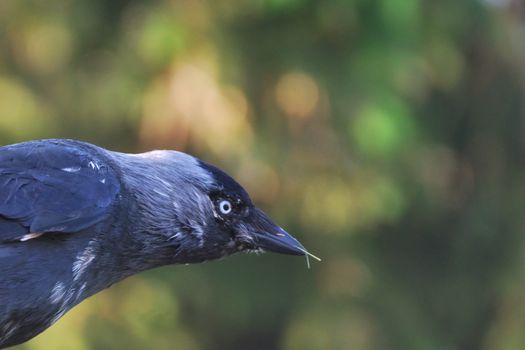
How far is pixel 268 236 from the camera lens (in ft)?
17.0

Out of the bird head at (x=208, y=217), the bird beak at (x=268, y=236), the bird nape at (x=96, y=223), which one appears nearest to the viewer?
the bird nape at (x=96, y=223)

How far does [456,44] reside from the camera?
1065cm

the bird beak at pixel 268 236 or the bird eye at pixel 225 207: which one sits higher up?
the bird eye at pixel 225 207

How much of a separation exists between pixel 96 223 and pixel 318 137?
187 inches

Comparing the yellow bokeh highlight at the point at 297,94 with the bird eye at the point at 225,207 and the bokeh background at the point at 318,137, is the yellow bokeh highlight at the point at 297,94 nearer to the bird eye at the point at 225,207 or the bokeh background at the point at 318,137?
the bokeh background at the point at 318,137

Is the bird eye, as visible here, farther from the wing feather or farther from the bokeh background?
the bokeh background

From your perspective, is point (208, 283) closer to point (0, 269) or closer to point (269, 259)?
point (269, 259)

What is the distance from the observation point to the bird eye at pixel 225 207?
5.12 meters

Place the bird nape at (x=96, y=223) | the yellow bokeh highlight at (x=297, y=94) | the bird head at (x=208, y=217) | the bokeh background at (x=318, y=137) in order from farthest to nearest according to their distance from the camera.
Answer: the yellow bokeh highlight at (x=297, y=94)
the bokeh background at (x=318, y=137)
the bird head at (x=208, y=217)
the bird nape at (x=96, y=223)

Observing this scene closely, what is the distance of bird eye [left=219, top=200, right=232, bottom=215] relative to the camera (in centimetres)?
512

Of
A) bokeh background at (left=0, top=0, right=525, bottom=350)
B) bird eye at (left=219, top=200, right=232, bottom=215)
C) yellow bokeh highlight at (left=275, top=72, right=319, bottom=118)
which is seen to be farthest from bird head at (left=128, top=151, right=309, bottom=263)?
yellow bokeh highlight at (left=275, top=72, right=319, bottom=118)

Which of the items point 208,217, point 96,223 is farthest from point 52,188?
point 208,217

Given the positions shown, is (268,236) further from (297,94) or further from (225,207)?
(297,94)

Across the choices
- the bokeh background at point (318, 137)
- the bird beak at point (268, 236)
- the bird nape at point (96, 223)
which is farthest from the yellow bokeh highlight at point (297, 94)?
the bird beak at point (268, 236)
